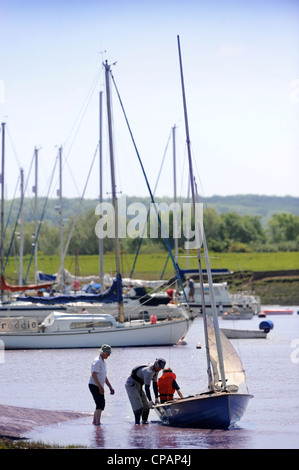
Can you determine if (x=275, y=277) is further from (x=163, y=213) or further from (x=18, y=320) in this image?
(x=18, y=320)

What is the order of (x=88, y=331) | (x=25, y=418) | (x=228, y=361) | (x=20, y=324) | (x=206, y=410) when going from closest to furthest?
(x=206, y=410), (x=25, y=418), (x=228, y=361), (x=88, y=331), (x=20, y=324)

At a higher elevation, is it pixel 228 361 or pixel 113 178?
pixel 113 178

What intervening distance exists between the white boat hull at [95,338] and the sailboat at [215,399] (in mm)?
23898

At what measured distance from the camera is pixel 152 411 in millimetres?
26125

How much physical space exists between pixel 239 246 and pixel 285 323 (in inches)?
3558

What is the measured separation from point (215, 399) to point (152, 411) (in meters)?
5.09

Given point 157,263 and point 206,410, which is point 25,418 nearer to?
point 206,410

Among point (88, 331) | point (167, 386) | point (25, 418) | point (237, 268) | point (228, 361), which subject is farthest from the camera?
point (237, 268)

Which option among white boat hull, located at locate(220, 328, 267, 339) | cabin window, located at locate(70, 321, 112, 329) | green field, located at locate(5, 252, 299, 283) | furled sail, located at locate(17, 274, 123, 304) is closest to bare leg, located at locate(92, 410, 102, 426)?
cabin window, located at locate(70, 321, 112, 329)

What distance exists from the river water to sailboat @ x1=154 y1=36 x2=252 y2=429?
1.13 ft

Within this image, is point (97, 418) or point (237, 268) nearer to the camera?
point (97, 418)

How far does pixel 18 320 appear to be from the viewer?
48562 millimetres

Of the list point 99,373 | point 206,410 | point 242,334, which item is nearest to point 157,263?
point 242,334
